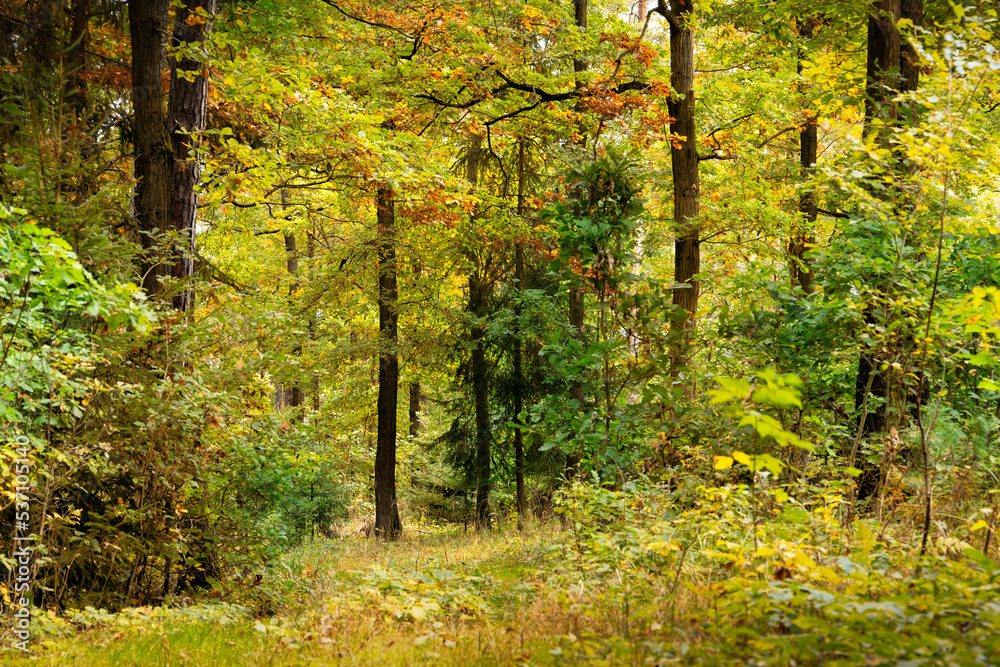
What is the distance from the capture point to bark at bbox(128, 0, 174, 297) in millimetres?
7914

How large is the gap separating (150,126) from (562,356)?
5.81 meters

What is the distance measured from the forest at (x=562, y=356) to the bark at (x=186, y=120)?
4cm

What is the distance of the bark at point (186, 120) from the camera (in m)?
7.96

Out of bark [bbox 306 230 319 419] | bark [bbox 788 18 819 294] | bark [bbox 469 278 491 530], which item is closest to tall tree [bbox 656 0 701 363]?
bark [bbox 788 18 819 294]

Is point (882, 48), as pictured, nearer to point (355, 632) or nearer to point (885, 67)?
point (885, 67)

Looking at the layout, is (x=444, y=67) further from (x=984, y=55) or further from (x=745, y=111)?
(x=984, y=55)

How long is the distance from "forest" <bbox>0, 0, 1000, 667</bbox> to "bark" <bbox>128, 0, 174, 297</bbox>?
0.04 metres

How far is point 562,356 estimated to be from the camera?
614 centimetres

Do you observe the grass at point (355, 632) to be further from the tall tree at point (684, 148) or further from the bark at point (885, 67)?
the tall tree at point (684, 148)

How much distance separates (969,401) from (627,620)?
5.00 meters

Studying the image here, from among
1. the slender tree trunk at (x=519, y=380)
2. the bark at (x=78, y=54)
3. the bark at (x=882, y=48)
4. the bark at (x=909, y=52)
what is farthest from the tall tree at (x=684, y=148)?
the bark at (x=78, y=54)

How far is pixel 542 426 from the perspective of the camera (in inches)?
249

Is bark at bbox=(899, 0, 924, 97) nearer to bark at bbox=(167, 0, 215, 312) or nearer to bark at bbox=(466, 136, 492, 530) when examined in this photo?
bark at bbox=(167, 0, 215, 312)

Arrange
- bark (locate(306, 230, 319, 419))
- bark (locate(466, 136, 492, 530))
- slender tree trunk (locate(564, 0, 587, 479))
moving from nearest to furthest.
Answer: slender tree trunk (locate(564, 0, 587, 479)) → bark (locate(306, 230, 319, 419)) → bark (locate(466, 136, 492, 530))
